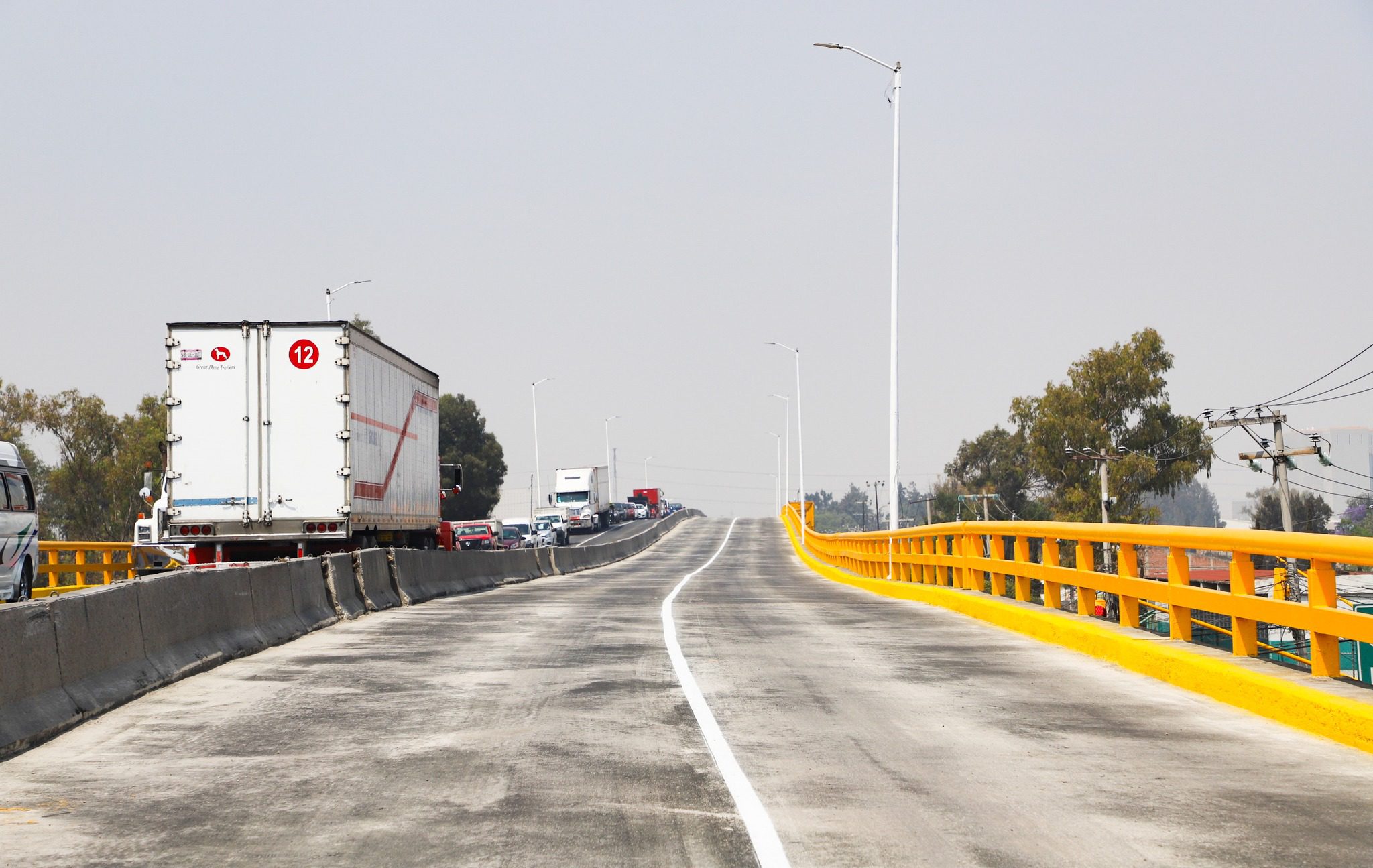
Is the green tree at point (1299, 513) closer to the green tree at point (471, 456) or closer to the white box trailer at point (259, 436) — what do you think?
the green tree at point (471, 456)

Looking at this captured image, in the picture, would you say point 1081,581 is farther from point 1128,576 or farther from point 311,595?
point 311,595

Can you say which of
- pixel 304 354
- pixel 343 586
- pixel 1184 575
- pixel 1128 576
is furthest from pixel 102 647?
pixel 304 354

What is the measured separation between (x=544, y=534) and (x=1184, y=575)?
68516 mm

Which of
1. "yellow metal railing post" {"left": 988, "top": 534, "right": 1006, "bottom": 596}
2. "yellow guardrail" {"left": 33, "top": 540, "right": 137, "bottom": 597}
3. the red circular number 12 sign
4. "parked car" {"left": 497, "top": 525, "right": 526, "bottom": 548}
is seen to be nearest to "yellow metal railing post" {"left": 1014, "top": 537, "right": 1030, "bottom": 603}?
"yellow metal railing post" {"left": 988, "top": 534, "right": 1006, "bottom": 596}

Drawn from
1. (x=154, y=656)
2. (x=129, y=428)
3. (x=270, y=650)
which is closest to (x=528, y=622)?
(x=270, y=650)

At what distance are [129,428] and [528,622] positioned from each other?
202 ft

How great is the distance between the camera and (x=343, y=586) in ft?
60.1

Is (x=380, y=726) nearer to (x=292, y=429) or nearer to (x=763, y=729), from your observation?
(x=763, y=729)

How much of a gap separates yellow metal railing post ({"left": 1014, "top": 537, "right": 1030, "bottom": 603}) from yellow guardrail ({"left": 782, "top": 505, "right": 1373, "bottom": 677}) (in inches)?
0.9

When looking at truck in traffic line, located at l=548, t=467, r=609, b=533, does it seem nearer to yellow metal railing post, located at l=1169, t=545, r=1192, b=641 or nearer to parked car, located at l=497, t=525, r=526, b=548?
parked car, located at l=497, t=525, r=526, b=548

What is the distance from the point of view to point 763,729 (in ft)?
29.4

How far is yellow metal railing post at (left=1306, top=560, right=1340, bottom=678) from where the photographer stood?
350 inches

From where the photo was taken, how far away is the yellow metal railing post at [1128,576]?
42.0 ft

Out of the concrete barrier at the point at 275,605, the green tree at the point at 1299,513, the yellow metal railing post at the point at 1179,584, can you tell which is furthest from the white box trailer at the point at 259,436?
the green tree at the point at 1299,513
